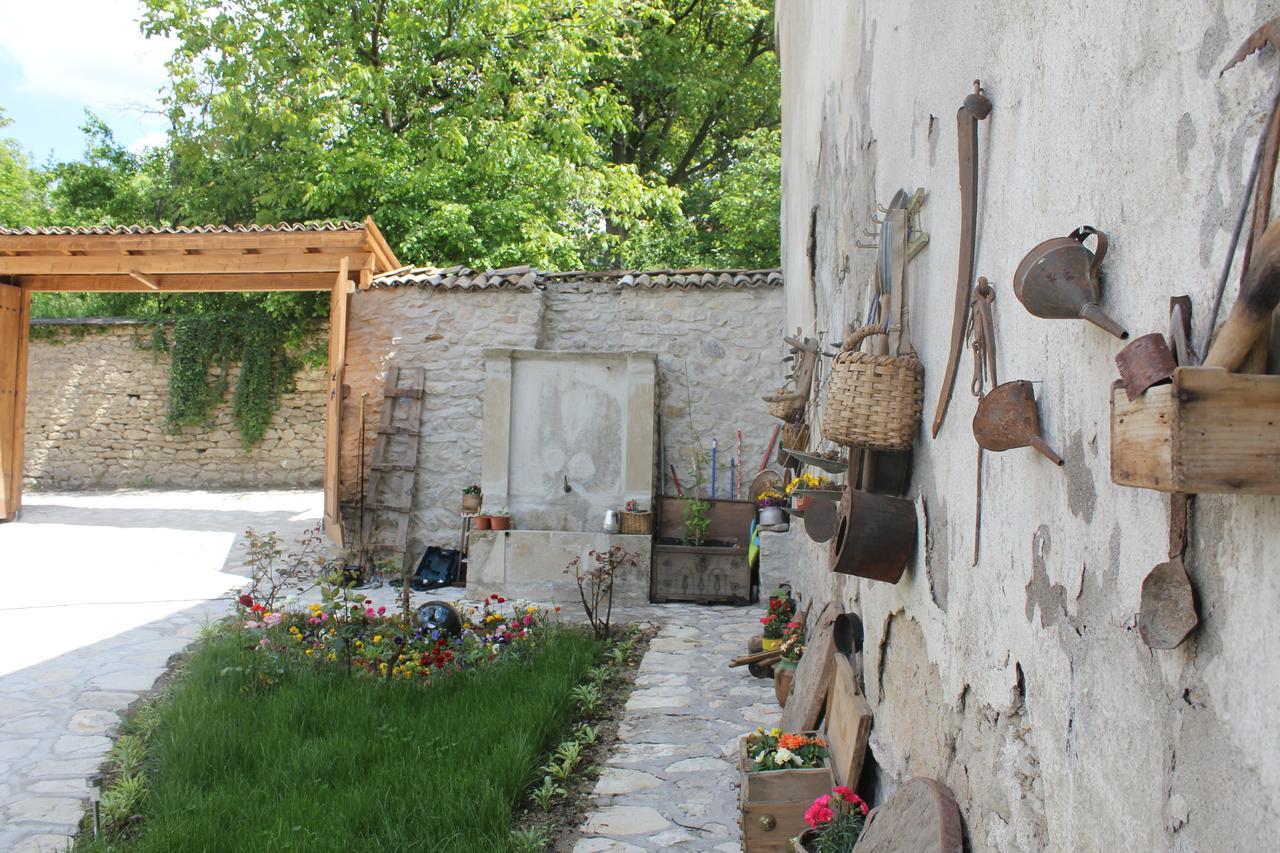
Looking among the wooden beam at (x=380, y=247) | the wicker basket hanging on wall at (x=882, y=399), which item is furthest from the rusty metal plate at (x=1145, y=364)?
the wooden beam at (x=380, y=247)

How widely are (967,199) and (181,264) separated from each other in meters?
9.28

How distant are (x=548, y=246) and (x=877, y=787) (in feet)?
32.9

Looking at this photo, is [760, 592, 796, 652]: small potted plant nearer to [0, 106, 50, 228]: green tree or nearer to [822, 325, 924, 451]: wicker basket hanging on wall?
[822, 325, 924, 451]: wicker basket hanging on wall

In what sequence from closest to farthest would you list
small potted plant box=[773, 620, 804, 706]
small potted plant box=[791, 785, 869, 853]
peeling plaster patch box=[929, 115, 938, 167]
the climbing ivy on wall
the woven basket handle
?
1. peeling plaster patch box=[929, 115, 938, 167]
2. small potted plant box=[791, 785, 869, 853]
3. the woven basket handle
4. small potted plant box=[773, 620, 804, 706]
5. the climbing ivy on wall

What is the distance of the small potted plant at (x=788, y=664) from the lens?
4.38 m

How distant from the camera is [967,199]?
1.97m

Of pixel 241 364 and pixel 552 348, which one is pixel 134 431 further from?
pixel 552 348

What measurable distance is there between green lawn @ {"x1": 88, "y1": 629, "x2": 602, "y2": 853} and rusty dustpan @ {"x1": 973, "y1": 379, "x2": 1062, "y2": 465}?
81.7 inches

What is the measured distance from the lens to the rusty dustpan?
5.19 ft

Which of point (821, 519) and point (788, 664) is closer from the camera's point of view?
point (821, 519)

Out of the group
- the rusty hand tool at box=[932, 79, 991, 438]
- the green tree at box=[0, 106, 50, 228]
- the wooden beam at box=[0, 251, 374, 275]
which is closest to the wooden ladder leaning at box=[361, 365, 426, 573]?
the wooden beam at box=[0, 251, 374, 275]

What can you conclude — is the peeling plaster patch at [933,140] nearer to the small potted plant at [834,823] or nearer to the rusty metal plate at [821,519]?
the rusty metal plate at [821,519]

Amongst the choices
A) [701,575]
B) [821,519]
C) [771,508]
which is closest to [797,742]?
[821,519]

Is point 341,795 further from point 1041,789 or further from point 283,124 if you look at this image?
point 283,124
